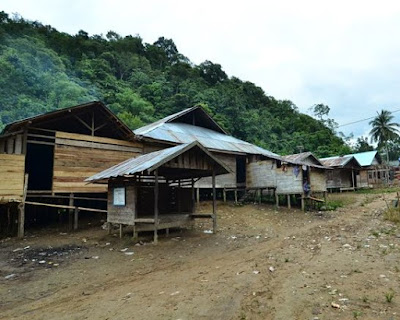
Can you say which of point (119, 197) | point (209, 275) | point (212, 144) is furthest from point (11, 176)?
point (212, 144)

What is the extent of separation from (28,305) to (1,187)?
787 centimetres

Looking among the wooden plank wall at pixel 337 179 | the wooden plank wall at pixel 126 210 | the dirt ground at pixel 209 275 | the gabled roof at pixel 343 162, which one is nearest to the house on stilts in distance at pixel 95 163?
the wooden plank wall at pixel 126 210

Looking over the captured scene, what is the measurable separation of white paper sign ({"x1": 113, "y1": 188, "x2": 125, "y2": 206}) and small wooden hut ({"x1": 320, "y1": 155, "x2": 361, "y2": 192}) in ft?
83.7

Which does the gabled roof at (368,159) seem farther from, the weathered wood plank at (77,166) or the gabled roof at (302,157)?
the weathered wood plank at (77,166)

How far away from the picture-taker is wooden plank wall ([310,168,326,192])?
757 inches

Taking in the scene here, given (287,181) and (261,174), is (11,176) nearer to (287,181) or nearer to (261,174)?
(261,174)

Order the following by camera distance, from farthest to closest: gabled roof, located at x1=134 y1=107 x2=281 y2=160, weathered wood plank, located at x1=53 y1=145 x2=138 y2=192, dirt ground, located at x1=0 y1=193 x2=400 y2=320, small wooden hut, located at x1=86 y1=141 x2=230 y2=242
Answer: gabled roof, located at x1=134 y1=107 x2=281 y2=160 → weathered wood plank, located at x1=53 y1=145 x2=138 y2=192 → small wooden hut, located at x1=86 y1=141 x2=230 y2=242 → dirt ground, located at x1=0 y1=193 x2=400 y2=320

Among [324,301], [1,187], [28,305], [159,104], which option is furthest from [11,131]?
[159,104]

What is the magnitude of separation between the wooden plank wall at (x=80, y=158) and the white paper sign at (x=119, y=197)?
11.2 ft

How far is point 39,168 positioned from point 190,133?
9.40 metres

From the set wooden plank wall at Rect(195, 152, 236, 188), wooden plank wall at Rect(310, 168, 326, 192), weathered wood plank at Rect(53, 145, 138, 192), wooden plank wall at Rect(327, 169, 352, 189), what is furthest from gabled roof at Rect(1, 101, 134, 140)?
wooden plank wall at Rect(327, 169, 352, 189)

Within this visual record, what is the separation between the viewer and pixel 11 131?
1230 centimetres

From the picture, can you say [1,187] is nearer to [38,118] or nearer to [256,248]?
[38,118]

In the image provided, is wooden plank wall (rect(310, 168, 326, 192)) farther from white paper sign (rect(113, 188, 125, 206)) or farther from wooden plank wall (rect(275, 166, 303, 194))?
white paper sign (rect(113, 188, 125, 206))
